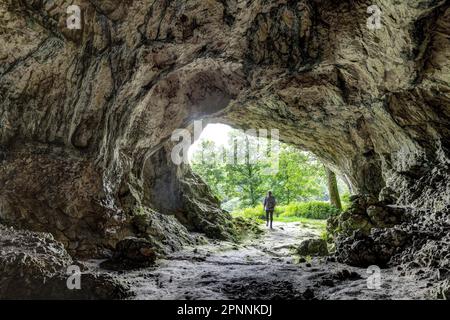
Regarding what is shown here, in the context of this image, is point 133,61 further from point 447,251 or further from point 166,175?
point 447,251

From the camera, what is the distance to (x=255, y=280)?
260 inches

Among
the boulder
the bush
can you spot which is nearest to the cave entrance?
the bush

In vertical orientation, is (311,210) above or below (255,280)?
below

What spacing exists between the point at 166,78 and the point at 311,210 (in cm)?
1607

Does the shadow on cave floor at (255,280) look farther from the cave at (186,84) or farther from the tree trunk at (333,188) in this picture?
the tree trunk at (333,188)

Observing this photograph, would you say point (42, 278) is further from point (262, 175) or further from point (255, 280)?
point (262, 175)

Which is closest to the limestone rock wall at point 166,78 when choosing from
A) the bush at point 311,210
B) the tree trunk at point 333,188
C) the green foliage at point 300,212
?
the tree trunk at point 333,188

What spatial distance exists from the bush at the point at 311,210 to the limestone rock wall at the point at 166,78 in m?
11.6

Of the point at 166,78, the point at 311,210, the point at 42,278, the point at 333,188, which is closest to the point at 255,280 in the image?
the point at 42,278

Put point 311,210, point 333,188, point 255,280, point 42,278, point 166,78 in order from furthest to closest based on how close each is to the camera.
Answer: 1. point 311,210
2. point 333,188
3. point 166,78
4. point 255,280
5. point 42,278

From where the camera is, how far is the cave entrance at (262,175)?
76.5ft

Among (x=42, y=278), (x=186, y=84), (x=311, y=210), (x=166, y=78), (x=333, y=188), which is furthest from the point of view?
(x=311, y=210)

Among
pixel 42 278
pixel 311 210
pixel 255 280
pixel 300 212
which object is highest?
pixel 42 278

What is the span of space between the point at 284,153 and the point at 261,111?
40.6ft
